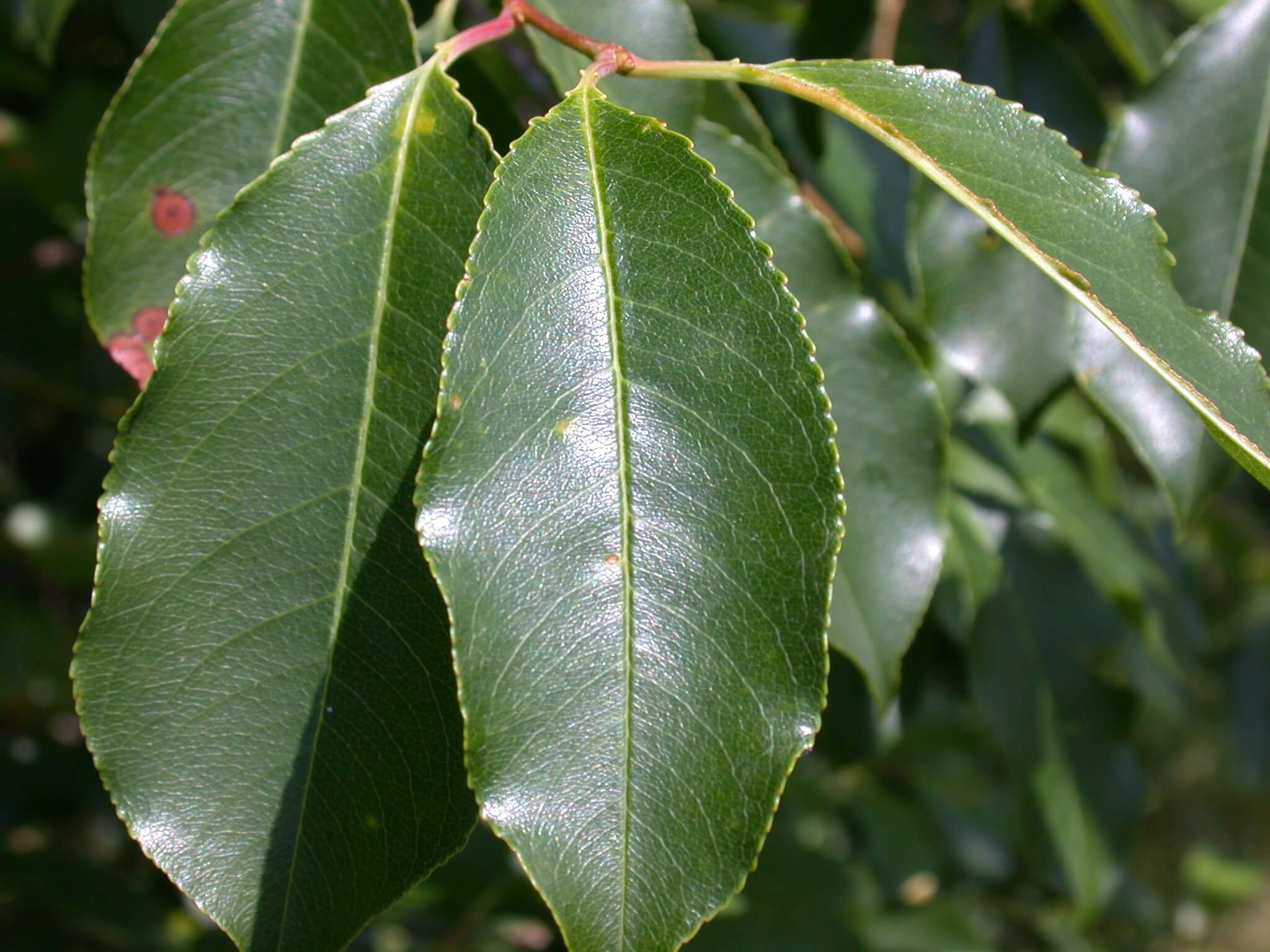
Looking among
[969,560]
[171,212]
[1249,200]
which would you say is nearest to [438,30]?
[171,212]

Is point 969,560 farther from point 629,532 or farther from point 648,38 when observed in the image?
point 629,532

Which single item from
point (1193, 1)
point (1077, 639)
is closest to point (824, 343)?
point (1077, 639)

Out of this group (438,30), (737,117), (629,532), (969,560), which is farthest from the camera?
(969,560)

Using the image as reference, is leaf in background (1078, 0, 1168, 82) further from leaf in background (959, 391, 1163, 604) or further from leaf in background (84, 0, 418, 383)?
leaf in background (84, 0, 418, 383)

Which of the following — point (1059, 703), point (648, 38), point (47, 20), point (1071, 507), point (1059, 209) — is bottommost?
point (1059, 703)

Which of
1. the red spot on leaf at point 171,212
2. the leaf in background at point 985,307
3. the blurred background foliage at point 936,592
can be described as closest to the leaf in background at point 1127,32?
the blurred background foliage at point 936,592

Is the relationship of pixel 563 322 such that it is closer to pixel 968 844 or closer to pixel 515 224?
pixel 515 224

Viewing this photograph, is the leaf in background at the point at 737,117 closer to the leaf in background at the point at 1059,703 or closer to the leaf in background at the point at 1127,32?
the leaf in background at the point at 1127,32
